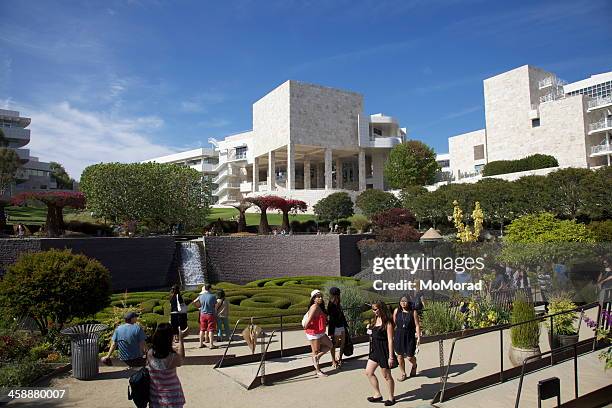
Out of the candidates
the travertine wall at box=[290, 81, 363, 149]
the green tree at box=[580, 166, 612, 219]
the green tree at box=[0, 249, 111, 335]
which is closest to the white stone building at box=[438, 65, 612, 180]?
the travertine wall at box=[290, 81, 363, 149]

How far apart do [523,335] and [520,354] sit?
41 centimetres

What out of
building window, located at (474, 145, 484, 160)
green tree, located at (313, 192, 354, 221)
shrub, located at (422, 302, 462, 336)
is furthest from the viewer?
building window, located at (474, 145, 484, 160)

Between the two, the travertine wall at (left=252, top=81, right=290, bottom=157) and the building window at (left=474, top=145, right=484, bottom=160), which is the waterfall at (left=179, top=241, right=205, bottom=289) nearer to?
the travertine wall at (left=252, top=81, right=290, bottom=157)

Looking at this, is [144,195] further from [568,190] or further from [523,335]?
[568,190]

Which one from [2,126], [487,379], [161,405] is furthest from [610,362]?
[2,126]

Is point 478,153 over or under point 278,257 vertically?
over

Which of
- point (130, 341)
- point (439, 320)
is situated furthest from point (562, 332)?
point (130, 341)

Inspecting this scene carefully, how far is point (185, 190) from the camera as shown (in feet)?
128

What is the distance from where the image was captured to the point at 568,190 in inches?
1296

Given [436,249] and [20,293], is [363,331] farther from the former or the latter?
[20,293]

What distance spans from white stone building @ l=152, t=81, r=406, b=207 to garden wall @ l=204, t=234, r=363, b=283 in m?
29.4

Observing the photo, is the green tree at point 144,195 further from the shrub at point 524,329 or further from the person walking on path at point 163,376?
the person walking on path at point 163,376

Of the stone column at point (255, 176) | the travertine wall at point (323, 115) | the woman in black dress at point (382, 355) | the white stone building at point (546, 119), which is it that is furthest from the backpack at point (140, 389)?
the stone column at point (255, 176)

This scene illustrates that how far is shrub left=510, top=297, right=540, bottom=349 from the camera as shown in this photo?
30.8 ft
